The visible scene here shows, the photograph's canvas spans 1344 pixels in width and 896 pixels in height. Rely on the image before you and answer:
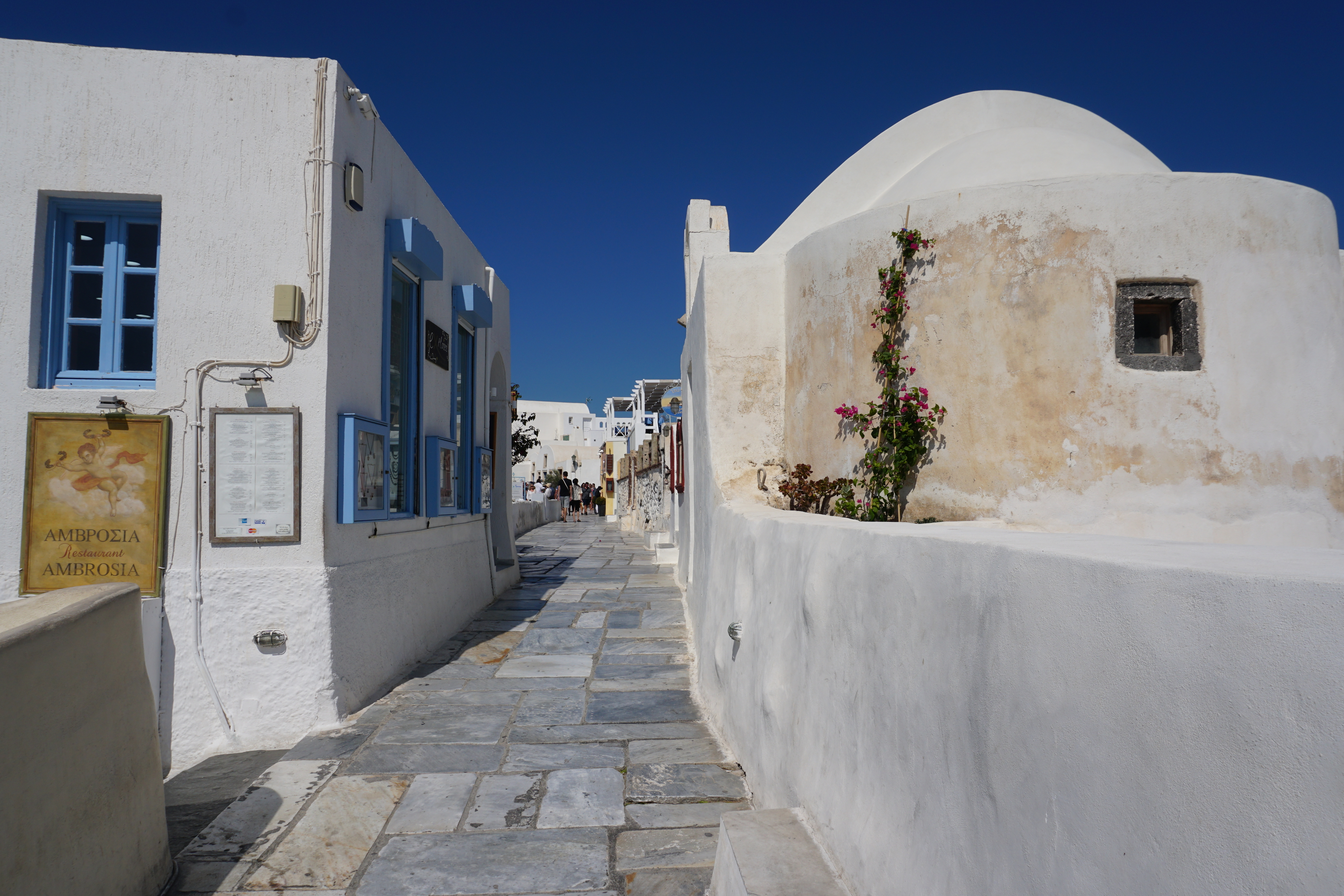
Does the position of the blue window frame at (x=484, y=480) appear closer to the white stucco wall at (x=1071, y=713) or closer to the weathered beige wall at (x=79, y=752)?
the weathered beige wall at (x=79, y=752)

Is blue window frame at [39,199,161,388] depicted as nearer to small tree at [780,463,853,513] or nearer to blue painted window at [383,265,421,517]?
blue painted window at [383,265,421,517]

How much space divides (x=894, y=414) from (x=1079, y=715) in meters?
4.53

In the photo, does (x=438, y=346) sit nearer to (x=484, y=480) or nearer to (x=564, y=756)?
(x=484, y=480)

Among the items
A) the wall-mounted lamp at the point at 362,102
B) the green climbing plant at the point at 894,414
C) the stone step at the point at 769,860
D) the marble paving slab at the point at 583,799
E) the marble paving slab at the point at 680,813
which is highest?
the wall-mounted lamp at the point at 362,102

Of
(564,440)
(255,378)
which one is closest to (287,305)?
(255,378)

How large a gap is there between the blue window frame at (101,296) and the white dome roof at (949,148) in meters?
5.30

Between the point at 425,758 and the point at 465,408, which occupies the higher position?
the point at 465,408

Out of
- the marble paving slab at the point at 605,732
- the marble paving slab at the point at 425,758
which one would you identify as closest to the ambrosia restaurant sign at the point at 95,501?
the marble paving slab at the point at 425,758

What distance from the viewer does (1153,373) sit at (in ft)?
17.2

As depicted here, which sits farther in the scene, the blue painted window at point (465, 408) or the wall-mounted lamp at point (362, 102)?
the blue painted window at point (465, 408)

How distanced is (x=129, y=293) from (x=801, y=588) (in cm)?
462

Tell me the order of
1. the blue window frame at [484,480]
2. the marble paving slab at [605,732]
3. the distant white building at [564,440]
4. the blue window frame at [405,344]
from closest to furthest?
the marble paving slab at [605,732], the blue window frame at [405,344], the blue window frame at [484,480], the distant white building at [564,440]

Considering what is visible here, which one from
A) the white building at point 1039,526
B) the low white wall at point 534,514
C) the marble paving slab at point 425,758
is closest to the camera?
the white building at point 1039,526

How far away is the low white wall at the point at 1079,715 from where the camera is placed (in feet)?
3.37
